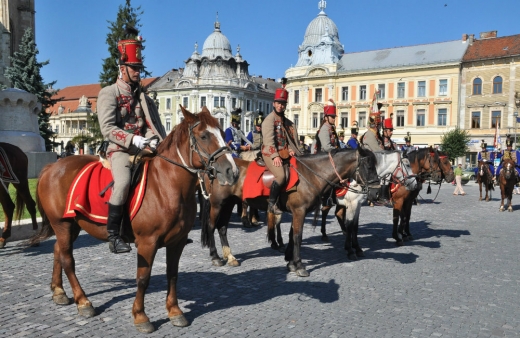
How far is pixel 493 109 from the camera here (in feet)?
180

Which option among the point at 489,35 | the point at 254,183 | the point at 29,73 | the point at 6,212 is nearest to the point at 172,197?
the point at 254,183

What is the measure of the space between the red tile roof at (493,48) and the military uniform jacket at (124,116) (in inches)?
2278

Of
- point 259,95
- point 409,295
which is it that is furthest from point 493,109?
point 409,295

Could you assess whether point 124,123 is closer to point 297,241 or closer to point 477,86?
point 297,241

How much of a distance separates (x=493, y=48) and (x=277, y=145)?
56817mm

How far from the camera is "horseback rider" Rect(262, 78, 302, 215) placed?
7.86 m

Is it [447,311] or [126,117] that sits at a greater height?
[126,117]

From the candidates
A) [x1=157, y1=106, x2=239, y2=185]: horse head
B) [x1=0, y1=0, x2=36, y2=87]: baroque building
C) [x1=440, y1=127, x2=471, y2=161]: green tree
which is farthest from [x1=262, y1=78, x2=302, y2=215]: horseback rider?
[x1=440, y1=127, x2=471, y2=161]: green tree

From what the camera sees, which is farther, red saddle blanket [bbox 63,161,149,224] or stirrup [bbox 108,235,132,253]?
red saddle blanket [bbox 63,161,149,224]

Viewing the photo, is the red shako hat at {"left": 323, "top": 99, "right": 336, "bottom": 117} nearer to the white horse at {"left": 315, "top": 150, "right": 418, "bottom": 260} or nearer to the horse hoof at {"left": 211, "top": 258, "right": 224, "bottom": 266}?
the white horse at {"left": 315, "top": 150, "right": 418, "bottom": 260}

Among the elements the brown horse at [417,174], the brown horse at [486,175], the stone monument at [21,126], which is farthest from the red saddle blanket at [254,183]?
the brown horse at [486,175]

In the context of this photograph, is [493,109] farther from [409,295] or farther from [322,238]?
[409,295]

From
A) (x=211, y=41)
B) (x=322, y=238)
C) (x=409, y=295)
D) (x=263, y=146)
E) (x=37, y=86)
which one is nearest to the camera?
(x=409, y=295)

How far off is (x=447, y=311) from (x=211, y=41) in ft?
273
